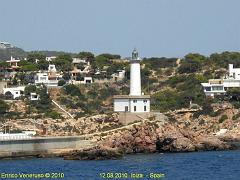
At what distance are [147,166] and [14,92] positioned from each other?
36970mm

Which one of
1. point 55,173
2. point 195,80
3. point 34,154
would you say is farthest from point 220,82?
point 55,173

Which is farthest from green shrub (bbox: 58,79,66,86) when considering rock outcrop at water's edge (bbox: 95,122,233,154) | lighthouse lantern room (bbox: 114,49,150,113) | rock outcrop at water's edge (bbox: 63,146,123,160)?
rock outcrop at water's edge (bbox: 63,146,123,160)

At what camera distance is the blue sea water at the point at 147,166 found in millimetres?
48688

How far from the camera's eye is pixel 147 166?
52938mm

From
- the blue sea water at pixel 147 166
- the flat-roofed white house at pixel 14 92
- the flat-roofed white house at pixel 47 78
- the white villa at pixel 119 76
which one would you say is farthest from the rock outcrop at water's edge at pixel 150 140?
the white villa at pixel 119 76

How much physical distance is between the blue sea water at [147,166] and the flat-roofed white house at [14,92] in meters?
27.8

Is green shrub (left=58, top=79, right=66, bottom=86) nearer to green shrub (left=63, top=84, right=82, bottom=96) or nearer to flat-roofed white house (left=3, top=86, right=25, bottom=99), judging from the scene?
green shrub (left=63, top=84, right=82, bottom=96)

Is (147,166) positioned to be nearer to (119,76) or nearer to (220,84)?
(220,84)

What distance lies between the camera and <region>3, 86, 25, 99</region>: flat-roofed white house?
8719 centimetres

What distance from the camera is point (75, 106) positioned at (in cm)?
8394

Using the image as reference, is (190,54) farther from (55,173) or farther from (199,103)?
(55,173)

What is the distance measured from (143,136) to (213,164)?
767 centimetres

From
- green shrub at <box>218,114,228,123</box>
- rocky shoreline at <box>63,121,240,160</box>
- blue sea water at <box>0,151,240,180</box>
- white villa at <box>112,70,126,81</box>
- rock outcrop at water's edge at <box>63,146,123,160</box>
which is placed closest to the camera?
blue sea water at <box>0,151,240,180</box>

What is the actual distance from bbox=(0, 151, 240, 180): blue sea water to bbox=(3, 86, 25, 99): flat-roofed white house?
91.3 ft
